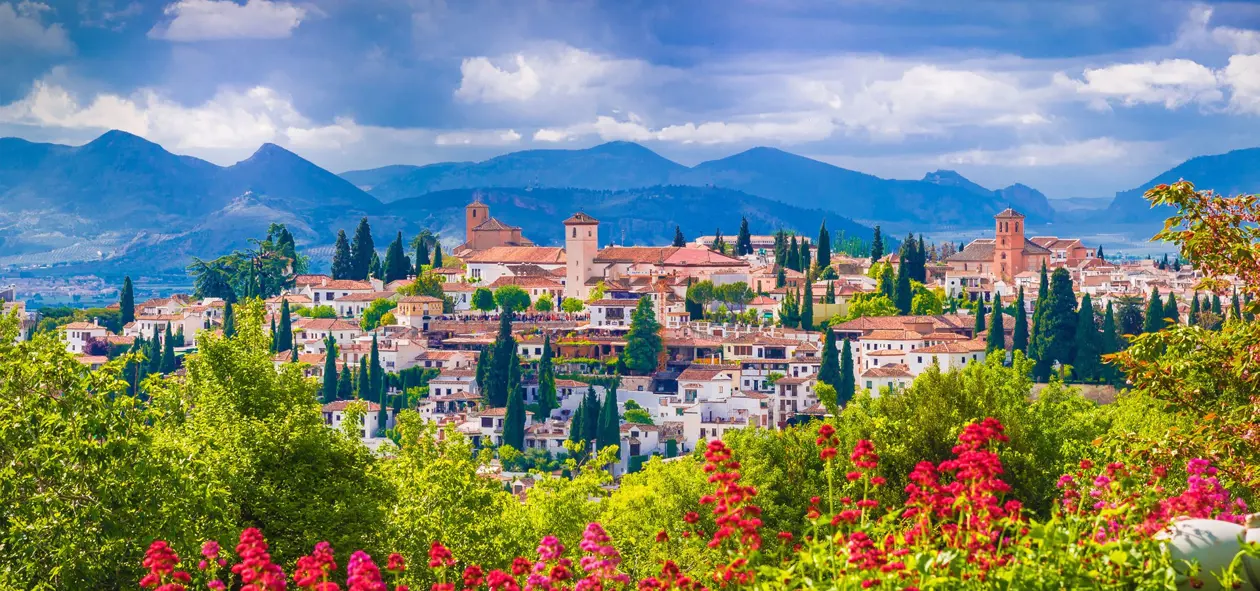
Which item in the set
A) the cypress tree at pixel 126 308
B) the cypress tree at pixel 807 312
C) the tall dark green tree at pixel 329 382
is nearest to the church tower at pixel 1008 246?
the cypress tree at pixel 807 312

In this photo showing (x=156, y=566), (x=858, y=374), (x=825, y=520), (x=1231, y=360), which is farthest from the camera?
(x=858, y=374)

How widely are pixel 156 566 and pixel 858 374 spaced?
63.6 metres

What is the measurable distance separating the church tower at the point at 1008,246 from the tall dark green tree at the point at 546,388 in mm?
45017

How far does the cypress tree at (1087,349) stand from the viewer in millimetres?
63125

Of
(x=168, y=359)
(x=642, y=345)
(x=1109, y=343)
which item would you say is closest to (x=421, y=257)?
(x=168, y=359)

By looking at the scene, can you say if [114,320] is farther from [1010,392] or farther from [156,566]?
[156,566]

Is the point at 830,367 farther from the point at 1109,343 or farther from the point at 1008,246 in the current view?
the point at 1008,246

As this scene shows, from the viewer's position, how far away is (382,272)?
98188 mm

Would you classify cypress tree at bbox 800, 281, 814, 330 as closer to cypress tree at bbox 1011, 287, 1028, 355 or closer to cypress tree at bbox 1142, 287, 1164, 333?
cypress tree at bbox 1011, 287, 1028, 355

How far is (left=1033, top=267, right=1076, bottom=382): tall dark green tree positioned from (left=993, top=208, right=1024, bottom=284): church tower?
38274 mm

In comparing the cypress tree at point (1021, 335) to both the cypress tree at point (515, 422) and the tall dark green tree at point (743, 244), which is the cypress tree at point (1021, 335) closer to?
the cypress tree at point (515, 422)

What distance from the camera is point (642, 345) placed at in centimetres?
7238

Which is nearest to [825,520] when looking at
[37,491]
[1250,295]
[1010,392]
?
[1250,295]

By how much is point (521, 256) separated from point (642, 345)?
26.7 meters
